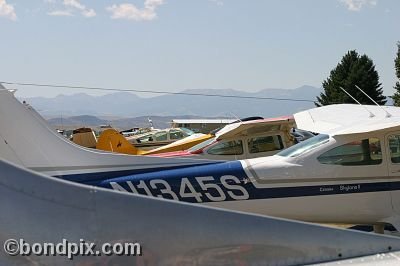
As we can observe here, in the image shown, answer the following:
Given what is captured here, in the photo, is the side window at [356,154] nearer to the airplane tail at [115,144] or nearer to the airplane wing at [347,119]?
the airplane wing at [347,119]

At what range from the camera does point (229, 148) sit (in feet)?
35.7

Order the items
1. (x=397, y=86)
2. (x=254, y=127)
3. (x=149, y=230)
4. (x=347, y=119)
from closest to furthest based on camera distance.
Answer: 1. (x=149, y=230)
2. (x=347, y=119)
3. (x=254, y=127)
4. (x=397, y=86)

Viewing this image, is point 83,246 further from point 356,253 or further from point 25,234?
point 356,253

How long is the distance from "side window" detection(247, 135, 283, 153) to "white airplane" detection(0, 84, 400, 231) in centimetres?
460

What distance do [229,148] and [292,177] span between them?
484 centimetres

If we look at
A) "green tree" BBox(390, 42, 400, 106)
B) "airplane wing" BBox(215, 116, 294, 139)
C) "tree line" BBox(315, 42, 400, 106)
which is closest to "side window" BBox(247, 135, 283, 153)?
"airplane wing" BBox(215, 116, 294, 139)

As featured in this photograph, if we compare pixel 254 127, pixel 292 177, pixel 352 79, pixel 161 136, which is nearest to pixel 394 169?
pixel 292 177

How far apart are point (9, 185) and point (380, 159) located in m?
5.06

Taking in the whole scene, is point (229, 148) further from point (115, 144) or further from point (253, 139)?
point (115, 144)

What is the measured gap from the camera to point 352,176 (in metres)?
6.01

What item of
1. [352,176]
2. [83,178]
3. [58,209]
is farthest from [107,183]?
[58,209]

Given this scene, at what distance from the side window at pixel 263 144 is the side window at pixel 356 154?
4653mm

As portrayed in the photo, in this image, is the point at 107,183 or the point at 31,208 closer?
the point at 31,208

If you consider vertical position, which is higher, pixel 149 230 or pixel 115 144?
pixel 149 230
